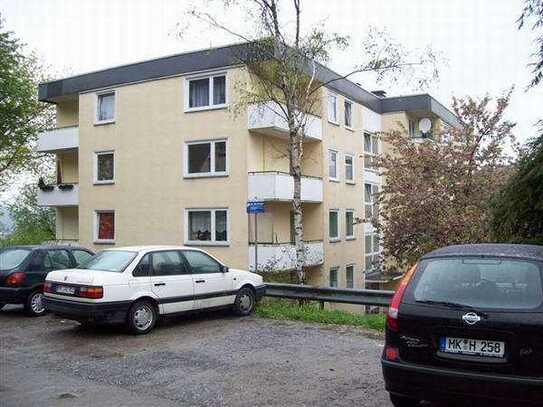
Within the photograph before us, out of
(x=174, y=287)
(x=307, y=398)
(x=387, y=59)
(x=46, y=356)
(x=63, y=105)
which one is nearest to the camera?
(x=307, y=398)

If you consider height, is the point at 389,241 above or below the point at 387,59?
below

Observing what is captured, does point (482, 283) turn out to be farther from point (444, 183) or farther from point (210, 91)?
point (210, 91)

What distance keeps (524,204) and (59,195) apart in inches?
991

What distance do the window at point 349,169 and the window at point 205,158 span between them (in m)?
8.03

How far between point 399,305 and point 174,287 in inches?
231

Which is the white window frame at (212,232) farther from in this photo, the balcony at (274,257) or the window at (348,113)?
the window at (348,113)

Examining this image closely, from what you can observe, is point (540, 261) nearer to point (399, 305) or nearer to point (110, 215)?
point (399, 305)

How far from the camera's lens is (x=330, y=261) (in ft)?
88.6

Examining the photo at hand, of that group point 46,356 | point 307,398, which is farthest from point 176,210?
point 307,398

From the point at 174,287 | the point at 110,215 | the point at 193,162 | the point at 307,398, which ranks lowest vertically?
the point at 307,398

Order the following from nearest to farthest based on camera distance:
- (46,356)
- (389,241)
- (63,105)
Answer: (46,356), (389,241), (63,105)

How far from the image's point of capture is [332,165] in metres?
27.7

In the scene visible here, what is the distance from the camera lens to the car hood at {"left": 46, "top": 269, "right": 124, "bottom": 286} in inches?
369

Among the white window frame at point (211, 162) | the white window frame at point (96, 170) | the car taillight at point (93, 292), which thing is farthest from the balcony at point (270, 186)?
the car taillight at point (93, 292)
